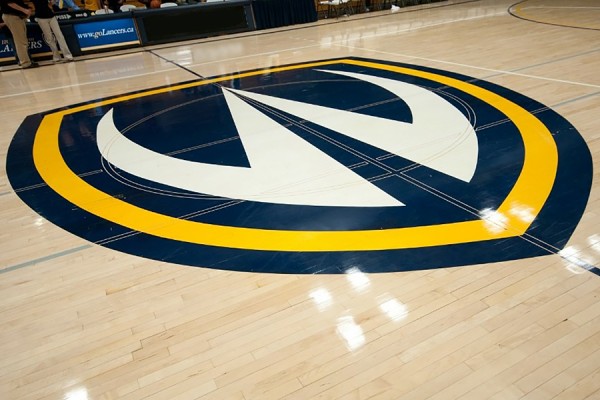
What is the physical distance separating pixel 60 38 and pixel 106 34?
1.45m

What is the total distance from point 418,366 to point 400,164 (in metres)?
2.09

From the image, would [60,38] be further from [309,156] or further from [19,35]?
[309,156]

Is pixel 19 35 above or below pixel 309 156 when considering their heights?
above

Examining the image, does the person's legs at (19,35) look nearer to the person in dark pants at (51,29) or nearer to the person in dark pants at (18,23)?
the person in dark pants at (18,23)

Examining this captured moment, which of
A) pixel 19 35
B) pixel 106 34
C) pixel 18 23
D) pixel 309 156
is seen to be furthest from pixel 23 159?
pixel 106 34

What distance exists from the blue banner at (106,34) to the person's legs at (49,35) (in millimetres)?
774

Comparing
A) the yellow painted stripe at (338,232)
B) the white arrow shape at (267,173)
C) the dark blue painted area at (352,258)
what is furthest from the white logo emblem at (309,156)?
the dark blue painted area at (352,258)

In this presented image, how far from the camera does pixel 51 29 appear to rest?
386 inches

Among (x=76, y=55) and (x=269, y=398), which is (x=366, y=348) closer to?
(x=269, y=398)

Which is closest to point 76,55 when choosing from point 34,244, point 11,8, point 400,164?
point 11,8

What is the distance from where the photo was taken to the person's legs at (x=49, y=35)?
9.42 metres

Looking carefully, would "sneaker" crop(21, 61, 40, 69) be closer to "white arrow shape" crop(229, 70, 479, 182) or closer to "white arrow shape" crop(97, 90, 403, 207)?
"white arrow shape" crop(97, 90, 403, 207)

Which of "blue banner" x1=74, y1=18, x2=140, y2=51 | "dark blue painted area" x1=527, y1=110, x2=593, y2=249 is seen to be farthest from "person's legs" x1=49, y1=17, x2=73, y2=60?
"dark blue painted area" x1=527, y1=110, x2=593, y2=249

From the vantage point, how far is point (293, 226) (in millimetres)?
2812
